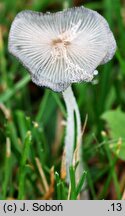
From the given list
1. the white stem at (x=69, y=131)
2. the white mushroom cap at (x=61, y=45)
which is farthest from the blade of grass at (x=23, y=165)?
the white mushroom cap at (x=61, y=45)

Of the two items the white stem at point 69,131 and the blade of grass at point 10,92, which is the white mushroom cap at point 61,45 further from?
the blade of grass at point 10,92

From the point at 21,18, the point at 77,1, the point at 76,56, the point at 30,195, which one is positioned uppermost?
the point at 77,1

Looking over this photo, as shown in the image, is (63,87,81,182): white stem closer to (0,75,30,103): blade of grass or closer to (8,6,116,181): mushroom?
(8,6,116,181): mushroom

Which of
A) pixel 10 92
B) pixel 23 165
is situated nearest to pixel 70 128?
pixel 23 165

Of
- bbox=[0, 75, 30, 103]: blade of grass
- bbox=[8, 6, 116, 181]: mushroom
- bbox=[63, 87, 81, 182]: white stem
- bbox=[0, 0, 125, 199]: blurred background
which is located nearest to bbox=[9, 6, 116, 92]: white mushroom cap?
bbox=[8, 6, 116, 181]: mushroom

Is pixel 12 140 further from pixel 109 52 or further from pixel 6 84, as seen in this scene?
pixel 109 52

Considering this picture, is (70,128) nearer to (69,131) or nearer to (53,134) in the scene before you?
(69,131)

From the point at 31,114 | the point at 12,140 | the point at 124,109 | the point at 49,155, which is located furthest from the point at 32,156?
the point at 124,109
